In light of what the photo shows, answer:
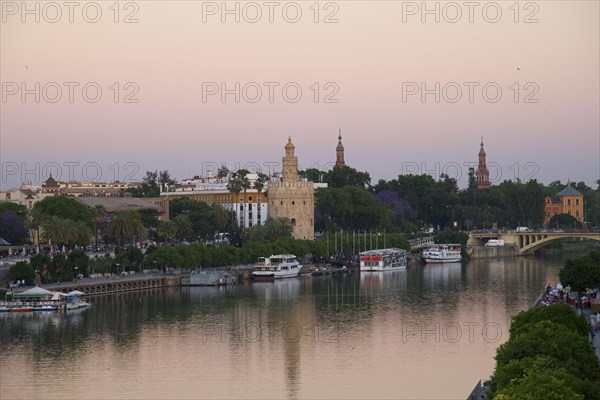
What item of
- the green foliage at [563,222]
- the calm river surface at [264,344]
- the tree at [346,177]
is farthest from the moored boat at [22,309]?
the green foliage at [563,222]

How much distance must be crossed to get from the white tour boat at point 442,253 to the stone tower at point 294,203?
8.33 metres

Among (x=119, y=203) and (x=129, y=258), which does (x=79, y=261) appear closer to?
(x=129, y=258)

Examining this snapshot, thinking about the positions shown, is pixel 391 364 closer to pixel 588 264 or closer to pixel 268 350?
pixel 268 350

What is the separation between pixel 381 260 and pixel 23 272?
28007 mm

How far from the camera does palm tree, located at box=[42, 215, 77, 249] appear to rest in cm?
6125

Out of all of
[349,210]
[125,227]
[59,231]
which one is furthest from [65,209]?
[349,210]

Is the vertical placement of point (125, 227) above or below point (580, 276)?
above

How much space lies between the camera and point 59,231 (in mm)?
61219

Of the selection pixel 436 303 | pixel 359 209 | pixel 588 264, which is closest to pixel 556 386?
pixel 588 264

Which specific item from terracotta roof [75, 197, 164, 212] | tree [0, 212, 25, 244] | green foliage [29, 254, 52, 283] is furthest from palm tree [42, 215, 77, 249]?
terracotta roof [75, 197, 164, 212]

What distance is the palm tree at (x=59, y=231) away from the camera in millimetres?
61250

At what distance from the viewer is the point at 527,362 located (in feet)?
80.5

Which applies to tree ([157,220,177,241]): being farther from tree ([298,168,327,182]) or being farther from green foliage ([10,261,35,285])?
tree ([298,168,327,182])

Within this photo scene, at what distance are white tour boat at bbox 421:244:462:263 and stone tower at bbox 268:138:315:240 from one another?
833 cm
